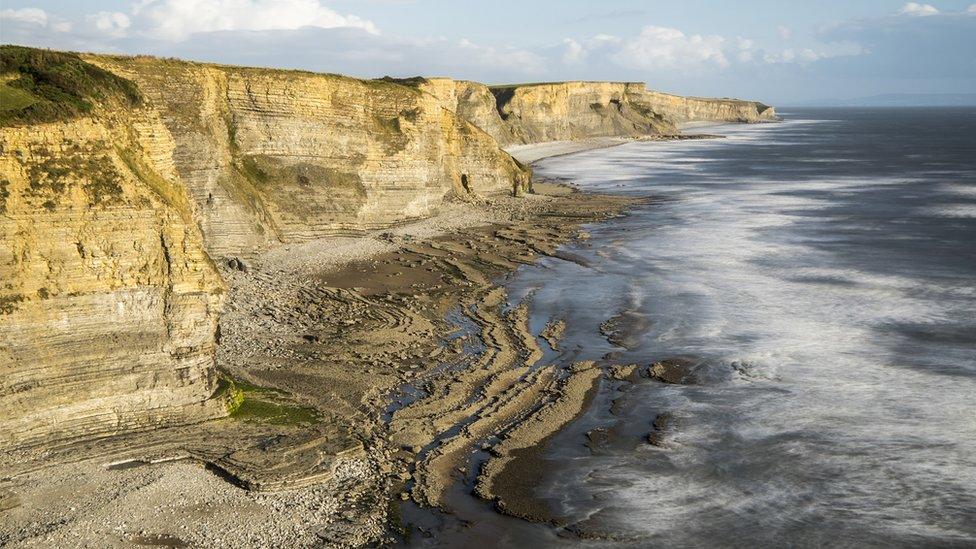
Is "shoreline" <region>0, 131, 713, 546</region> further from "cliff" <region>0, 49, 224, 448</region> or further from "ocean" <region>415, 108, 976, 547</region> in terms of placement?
"ocean" <region>415, 108, 976, 547</region>

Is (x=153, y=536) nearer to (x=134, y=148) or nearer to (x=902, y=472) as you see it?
(x=134, y=148)

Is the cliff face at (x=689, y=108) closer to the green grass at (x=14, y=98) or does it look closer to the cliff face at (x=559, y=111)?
the cliff face at (x=559, y=111)

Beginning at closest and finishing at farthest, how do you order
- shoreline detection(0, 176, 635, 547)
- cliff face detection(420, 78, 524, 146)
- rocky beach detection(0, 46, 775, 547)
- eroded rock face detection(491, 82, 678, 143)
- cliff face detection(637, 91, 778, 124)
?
shoreline detection(0, 176, 635, 547), rocky beach detection(0, 46, 775, 547), cliff face detection(420, 78, 524, 146), eroded rock face detection(491, 82, 678, 143), cliff face detection(637, 91, 778, 124)

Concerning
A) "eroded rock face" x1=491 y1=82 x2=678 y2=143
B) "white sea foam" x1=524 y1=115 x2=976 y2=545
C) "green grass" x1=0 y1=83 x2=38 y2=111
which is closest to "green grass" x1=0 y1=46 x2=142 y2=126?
"green grass" x1=0 y1=83 x2=38 y2=111

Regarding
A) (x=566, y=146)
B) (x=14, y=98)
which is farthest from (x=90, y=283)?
(x=566, y=146)

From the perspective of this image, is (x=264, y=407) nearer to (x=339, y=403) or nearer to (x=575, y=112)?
(x=339, y=403)
